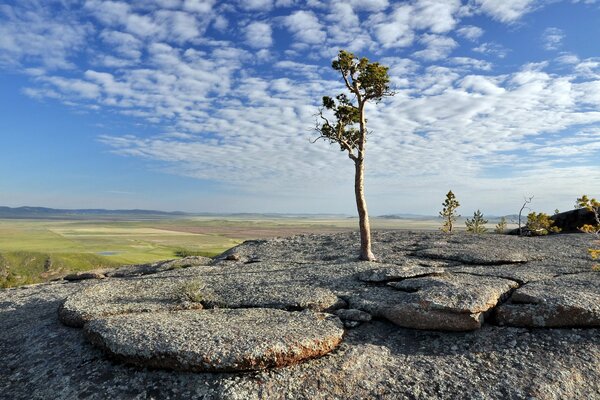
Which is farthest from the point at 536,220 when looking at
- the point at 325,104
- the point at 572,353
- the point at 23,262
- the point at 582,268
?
the point at 23,262

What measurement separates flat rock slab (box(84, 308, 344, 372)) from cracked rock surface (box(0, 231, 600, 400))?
0.21 feet

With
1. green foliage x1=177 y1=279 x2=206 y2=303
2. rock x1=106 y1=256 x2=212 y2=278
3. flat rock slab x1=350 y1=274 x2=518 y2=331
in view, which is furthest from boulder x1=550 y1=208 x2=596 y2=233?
green foliage x1=177 y1=279 x2=206 y2=303

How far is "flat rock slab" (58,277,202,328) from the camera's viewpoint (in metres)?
16.6

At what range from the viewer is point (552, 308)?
14758 mm

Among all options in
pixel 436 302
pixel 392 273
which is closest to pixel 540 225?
pixel 392 273

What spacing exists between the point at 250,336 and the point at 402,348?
5.70 metres

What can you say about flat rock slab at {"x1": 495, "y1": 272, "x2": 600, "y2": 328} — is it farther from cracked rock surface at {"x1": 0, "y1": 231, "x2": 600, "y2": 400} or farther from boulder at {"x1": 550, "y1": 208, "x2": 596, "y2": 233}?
boulder at {"x1": 550, "y1": 208, "x2": 596, "y2": 233}

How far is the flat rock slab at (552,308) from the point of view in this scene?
14.5 metres

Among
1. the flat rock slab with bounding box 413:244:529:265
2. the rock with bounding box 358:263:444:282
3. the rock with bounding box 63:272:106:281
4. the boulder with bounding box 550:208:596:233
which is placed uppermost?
the boulder with bounding box 550:208:596:233

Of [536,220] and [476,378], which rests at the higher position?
[536,220]

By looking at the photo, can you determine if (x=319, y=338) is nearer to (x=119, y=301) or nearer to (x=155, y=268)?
(x=119, y=301)

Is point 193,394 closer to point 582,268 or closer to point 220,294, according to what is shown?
point 220,294

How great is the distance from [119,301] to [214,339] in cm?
775

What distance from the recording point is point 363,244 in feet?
95.7
